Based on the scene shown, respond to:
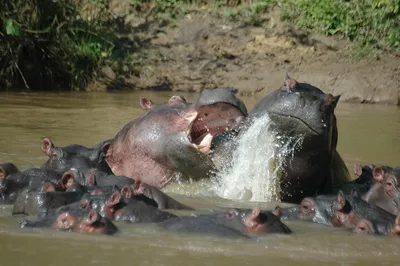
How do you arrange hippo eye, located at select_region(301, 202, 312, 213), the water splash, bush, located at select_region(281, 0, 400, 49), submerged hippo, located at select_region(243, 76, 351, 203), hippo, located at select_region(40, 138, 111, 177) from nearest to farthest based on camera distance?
hippo eye, located at select_region(301, 202, 312, 213) < submerged hippo, located at select_region(243, 76, 351, 203) < the water splash < hippo, located at select_region(40, 138, 111, 177) < bush, located at select_region(281, 0, 400, 49)

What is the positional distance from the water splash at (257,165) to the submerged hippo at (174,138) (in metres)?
0.17

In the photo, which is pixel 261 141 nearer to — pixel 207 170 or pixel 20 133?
pixel 207 170

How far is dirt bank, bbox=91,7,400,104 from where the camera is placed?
45.1 feet

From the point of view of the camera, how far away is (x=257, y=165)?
6.56 m

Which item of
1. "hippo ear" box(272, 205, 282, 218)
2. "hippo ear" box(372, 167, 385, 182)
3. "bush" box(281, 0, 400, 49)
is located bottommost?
"hippo ear" box(272, 205, 282, 218)

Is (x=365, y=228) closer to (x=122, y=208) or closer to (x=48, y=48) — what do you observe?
(x=122, y=208)

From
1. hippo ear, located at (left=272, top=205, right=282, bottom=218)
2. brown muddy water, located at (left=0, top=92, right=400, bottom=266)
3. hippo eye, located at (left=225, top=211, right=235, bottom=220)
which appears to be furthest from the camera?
hippo ear, located at (left=272, top=205, right=282, bottom=218)

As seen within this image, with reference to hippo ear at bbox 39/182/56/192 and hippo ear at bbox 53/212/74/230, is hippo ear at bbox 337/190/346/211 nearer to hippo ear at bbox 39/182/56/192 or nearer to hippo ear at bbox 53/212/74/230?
hippo ear at bbox 53/212/74/230

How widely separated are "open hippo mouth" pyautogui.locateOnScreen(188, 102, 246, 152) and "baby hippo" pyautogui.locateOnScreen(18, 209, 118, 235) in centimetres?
158

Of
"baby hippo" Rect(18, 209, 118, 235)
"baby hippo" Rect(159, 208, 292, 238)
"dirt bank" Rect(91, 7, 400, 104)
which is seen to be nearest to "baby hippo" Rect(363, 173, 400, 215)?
"baby hippo" Rect(159, 208, 292, 238)

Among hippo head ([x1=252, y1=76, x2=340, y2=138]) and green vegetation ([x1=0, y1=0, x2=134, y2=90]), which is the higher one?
hippo head ([x1=252, y1=76, x2=340, y2=138])

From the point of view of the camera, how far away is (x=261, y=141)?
6.36 m

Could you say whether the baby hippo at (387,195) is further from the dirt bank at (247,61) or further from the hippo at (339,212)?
the dirt bank at (247,61)

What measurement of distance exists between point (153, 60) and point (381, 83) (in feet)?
10.8
